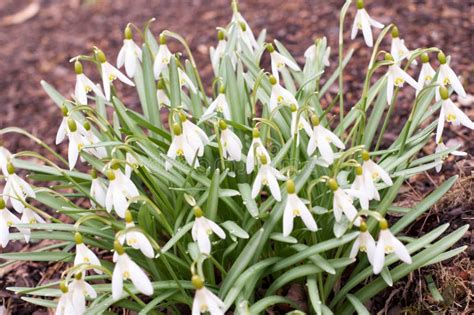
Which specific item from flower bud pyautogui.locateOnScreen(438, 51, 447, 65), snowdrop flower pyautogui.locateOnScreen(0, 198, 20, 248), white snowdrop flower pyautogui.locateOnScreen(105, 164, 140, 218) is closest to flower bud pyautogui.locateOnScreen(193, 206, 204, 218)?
white snowdrop flower pyautogui.locateOnScreen(105, 164, 140, 218)

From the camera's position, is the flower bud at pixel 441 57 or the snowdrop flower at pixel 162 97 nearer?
the flower bud at pixel 441 57

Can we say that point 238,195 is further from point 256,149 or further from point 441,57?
point 441,57

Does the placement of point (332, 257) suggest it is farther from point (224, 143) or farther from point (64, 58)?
point (64, 58)

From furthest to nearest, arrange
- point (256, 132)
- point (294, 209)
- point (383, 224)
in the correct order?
1. point (256, 132)
2. point (294, 209)
3. point (383, 224)

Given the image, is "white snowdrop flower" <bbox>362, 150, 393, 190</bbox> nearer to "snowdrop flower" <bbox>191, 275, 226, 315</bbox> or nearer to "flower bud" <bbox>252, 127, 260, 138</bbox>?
"flower bud" <bbox>252, 127, 260, 138</bbox>

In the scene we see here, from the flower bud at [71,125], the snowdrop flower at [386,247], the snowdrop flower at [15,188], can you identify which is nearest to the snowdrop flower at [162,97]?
the flower bud at [71,125]

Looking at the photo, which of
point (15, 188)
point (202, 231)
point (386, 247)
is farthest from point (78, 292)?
point (386, 247)

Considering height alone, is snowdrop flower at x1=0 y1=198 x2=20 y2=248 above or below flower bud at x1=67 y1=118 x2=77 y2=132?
below

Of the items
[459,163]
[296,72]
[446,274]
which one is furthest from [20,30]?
[446,274]

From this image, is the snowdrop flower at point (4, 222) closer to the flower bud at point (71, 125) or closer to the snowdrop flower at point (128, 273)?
the flower bud at point (71, 125)

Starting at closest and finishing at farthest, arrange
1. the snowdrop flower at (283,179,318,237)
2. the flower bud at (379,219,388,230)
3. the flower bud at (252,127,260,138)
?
the flower bud at (379,219,388,230) → the snowdrop flower at (283,179,318,237) → the flower bud at (252,127,260,138)
